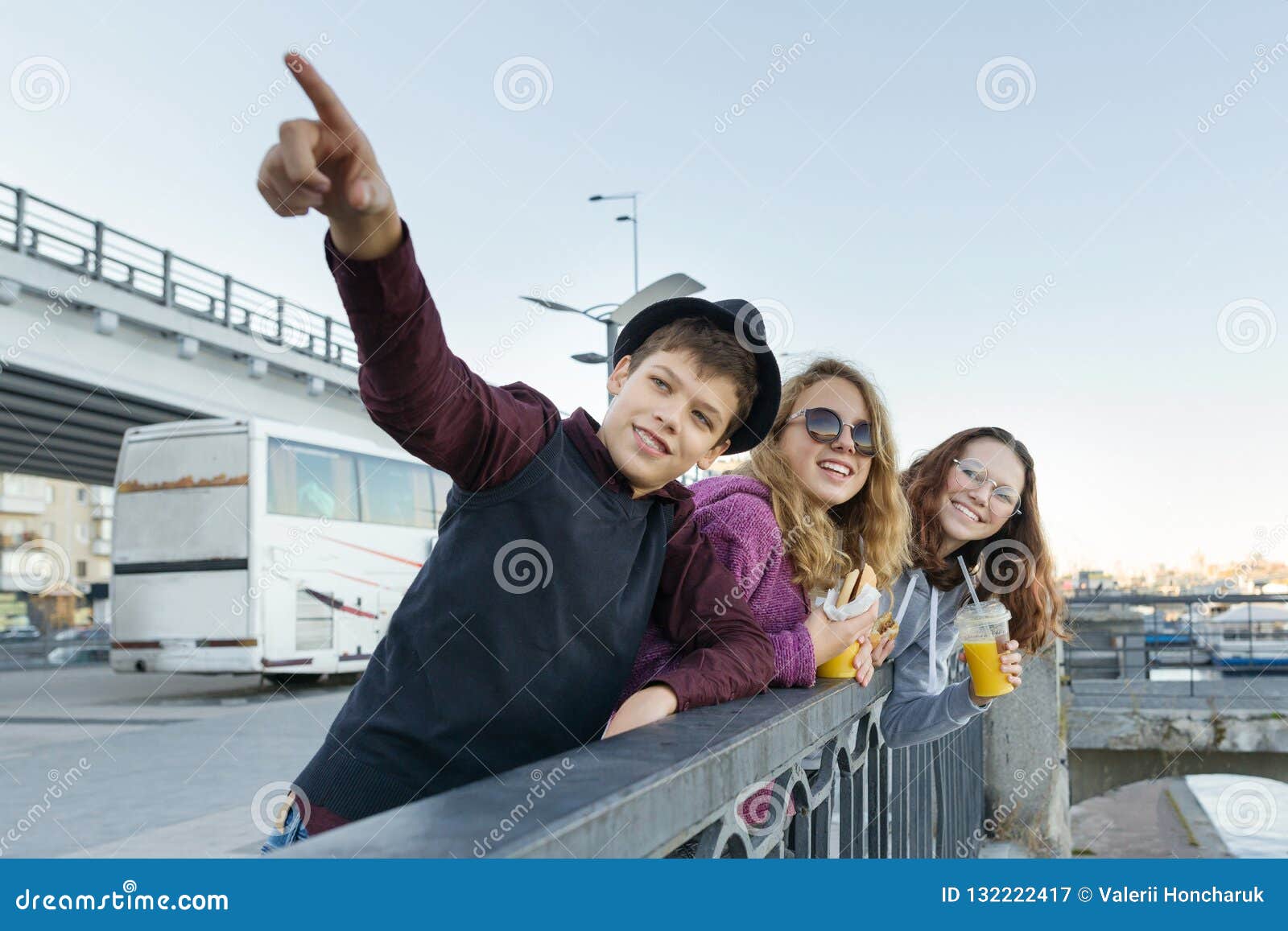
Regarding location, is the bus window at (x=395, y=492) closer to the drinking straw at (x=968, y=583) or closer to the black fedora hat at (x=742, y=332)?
the drinking straw at (x=968, y=583)

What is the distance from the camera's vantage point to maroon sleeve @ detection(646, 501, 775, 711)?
6.34 feet

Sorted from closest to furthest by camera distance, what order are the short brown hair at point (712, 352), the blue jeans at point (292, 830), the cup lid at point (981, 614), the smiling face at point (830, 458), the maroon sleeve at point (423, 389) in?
1. the maroon sleeve at point (423, 389)
2. the blue jeans at point (292, 830)
3. the short brown hair at point (712, 352)
4. the smiling face at point (830, 458)
5. the cup lid at point (981, 614)

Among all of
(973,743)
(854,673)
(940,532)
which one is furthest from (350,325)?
(973,743)

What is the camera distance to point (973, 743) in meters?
5.61

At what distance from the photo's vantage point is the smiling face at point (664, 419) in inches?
75.9

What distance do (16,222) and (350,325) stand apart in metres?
15.8

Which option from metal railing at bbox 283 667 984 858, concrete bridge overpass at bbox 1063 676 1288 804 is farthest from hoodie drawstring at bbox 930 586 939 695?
concrete bridge overpass at bbox 1063 676 1288 804

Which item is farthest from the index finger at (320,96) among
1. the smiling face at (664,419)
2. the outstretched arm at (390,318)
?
the smiling face at (664,419)

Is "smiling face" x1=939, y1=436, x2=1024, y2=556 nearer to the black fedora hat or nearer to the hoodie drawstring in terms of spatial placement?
the hoodie drawstring

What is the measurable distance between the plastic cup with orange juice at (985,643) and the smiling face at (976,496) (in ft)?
1.72

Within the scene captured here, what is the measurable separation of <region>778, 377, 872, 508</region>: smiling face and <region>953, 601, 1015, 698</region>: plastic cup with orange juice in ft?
1.95

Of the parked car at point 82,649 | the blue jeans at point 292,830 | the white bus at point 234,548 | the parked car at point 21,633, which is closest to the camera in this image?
the blue jeans at point 292,830

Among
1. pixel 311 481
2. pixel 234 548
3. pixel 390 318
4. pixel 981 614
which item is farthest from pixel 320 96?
pixel 311 481
